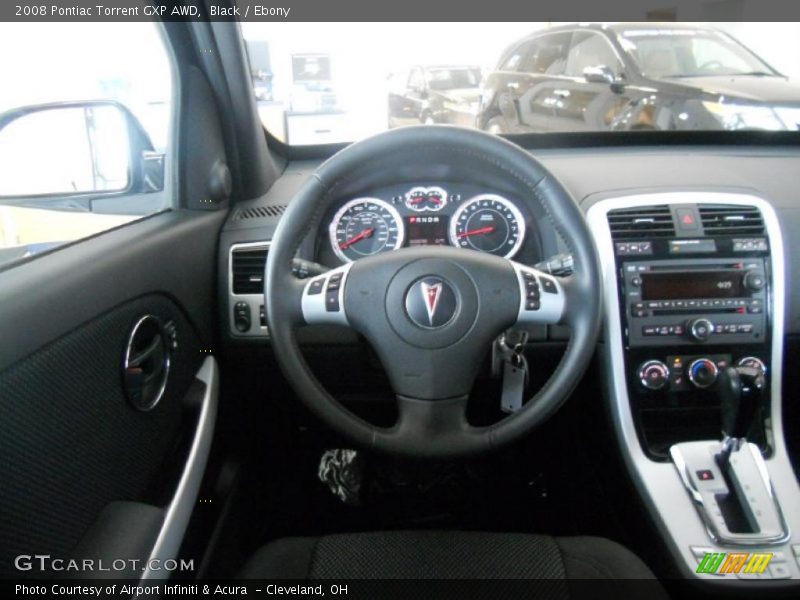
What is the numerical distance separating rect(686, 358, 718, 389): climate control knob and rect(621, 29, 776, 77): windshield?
182 centimetres

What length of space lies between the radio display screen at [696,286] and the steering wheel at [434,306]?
41 centimetres

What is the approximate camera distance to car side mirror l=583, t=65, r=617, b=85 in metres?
3.01

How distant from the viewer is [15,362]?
906 mm

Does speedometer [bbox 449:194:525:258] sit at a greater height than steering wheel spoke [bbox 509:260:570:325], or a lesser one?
greater

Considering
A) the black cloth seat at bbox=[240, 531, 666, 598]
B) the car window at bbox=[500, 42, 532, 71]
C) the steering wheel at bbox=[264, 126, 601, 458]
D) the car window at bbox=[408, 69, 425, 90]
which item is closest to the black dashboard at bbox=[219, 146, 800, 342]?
the steering wheel at bbox=[264, 126, 601, 458]

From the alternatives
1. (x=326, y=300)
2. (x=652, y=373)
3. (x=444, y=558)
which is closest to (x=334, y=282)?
(x=326, y=300)

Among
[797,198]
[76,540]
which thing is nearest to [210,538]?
[76,540]

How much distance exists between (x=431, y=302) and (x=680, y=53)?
2400 millimetres

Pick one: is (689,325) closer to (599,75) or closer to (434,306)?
(434,306)

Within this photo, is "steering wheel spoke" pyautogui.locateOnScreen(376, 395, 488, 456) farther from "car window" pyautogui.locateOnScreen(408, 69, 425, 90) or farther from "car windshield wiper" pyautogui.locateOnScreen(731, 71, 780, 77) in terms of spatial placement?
"car windshield wiper" pyautogui.locateOnScreen(731, 71, 780, 77)

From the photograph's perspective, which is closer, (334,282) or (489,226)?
(334,282)

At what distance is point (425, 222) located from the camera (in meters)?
1.61

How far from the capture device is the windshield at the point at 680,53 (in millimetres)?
2965

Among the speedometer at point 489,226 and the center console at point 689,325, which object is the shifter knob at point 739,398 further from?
the speedometer at point 489,226
